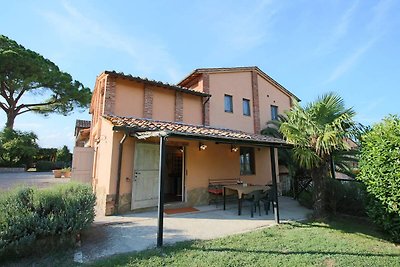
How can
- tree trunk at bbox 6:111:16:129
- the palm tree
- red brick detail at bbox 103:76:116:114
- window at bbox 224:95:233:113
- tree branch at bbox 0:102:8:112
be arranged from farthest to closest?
tree trunk at bbox 6:111:16:129 < tree branch at bbox 0:102:8:112 < window at bbox 224:95:233:113 < red brick detail at bbox 103:76:116:114 < the palm tree

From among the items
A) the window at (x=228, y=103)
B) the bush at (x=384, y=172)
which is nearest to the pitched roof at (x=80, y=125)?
the window at (x=228, y=103)

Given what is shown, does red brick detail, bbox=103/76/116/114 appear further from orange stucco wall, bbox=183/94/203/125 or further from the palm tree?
the palm tree

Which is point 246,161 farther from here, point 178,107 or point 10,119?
point 10,119

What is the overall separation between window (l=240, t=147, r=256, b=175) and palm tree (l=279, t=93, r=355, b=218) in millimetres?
4528

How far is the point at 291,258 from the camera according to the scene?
4.62 metres

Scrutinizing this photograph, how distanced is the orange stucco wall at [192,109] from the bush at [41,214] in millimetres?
7025

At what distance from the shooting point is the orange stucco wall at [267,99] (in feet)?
49.8

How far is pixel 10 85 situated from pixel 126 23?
22.2 meters

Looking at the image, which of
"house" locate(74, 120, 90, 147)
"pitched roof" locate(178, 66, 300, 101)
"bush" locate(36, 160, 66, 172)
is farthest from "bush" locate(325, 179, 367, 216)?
"bush" locate(36, 160, 66, 172)

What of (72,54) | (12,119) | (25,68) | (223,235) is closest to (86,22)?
(72,54)

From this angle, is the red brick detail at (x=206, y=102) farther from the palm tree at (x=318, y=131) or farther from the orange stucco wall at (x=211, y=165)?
the palm tree at (x=318, y=131)

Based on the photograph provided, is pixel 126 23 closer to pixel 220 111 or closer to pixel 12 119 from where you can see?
pixel 220 111

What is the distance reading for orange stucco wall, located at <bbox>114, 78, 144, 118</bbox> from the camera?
9.91 metres

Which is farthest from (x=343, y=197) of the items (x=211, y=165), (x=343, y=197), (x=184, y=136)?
(x=184, y=136)
